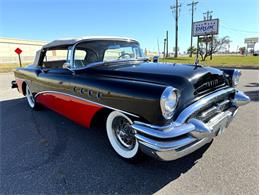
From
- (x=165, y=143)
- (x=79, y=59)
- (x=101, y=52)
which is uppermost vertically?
(x=101, y=52)

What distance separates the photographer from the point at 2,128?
3713 mm

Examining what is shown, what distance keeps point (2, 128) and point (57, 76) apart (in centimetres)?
160

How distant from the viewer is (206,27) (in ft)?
85.2

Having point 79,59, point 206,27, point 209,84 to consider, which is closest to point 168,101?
point 209,84

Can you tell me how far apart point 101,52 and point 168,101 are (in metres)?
2.01

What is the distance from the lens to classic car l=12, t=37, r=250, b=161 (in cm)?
188

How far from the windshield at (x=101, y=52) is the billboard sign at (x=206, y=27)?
2592 cm

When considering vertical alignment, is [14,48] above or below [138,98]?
above

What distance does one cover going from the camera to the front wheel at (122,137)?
236 centimetres

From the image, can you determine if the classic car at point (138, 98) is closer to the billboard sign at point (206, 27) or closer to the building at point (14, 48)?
the billboard sign at point (206, 27)

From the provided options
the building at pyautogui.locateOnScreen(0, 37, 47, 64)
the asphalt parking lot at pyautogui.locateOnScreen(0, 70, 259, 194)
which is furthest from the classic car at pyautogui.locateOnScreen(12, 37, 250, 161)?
the building at pyautogui.locateOnScreen(0, 37, 47, 64)

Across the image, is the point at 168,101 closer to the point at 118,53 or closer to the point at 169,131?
the point at 169,131

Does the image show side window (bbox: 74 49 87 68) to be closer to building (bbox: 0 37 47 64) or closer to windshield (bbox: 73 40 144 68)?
windshield (bbox: 73 40 144 68)

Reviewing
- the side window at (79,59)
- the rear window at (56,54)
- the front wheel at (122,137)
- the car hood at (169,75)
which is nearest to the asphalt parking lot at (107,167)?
the front wheel at (122,137)
